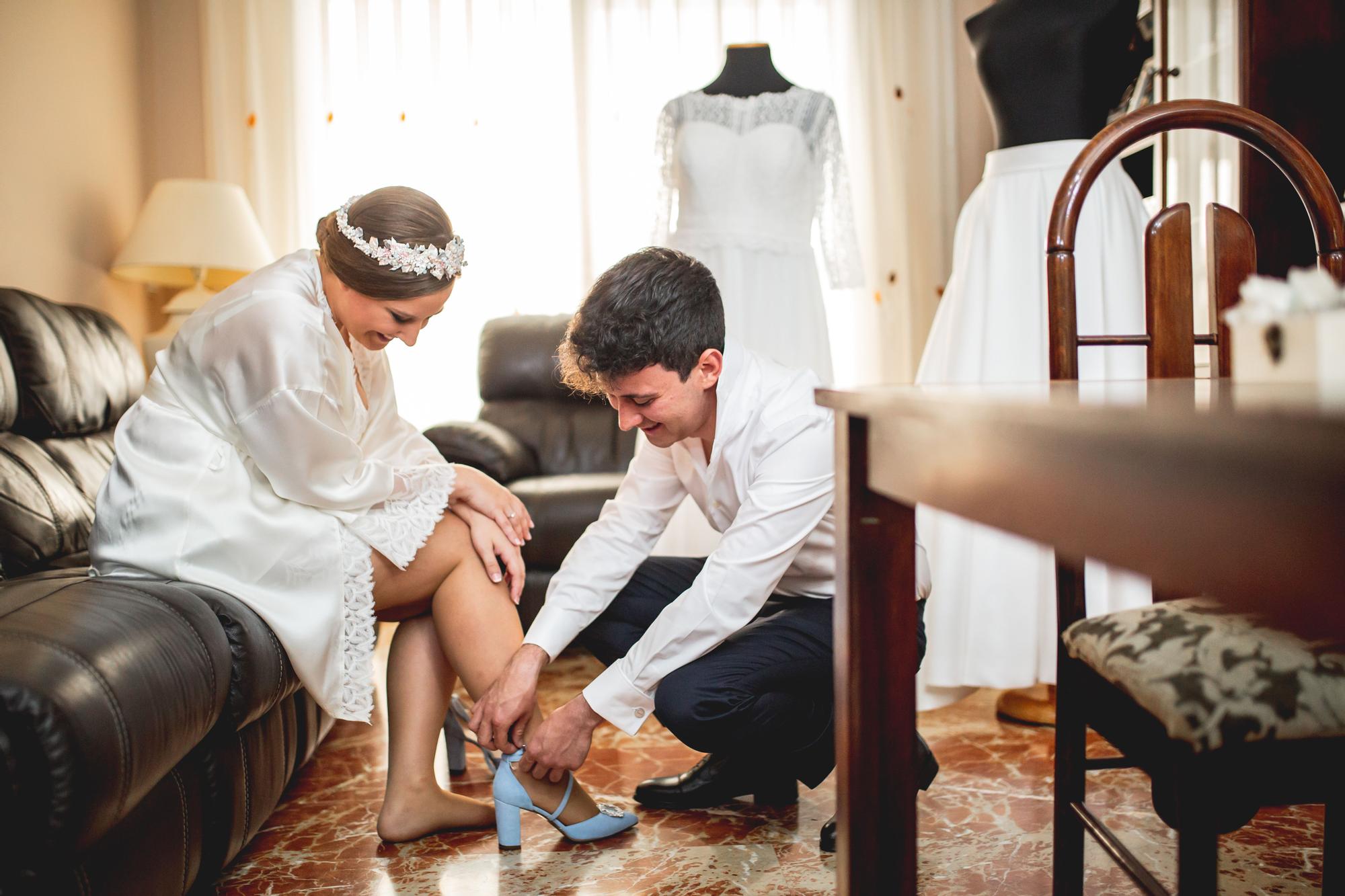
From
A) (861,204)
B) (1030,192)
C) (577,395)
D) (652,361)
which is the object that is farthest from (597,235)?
(652,361)

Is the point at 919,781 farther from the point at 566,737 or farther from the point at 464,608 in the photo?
the point at 464,608

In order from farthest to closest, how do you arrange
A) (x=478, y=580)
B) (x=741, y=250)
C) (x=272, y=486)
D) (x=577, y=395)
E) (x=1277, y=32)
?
1. (x=577, y=395)
2. (x=741, y=250)
3. (x=1277, y=32)
4. (x=478, y=580)
5. (x=272, y=486)

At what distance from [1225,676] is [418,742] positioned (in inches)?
Result: 44.1

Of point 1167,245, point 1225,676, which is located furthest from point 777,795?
point 1167,245

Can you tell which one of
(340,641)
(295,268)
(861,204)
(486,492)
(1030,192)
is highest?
(861,204)

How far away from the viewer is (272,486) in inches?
54.4

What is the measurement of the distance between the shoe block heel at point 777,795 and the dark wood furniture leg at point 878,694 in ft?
2.44

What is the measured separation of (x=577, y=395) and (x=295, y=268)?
1.70 metres

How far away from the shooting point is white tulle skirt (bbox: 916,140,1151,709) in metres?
1.96

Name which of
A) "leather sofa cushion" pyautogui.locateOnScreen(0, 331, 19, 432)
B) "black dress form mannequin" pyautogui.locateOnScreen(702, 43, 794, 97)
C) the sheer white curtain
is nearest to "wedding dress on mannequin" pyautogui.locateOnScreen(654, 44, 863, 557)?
"black dress form mannequin" pyautogui.locateOnScreen(702, 43, 794, 97)

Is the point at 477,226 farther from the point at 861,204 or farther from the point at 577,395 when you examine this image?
the point at 861,204

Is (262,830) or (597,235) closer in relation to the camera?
(262,830)

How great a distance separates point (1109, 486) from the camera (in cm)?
40

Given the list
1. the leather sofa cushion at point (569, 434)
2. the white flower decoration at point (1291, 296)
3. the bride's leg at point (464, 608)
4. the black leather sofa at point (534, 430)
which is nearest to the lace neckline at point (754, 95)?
the black leather sofa at point (534, 430)
